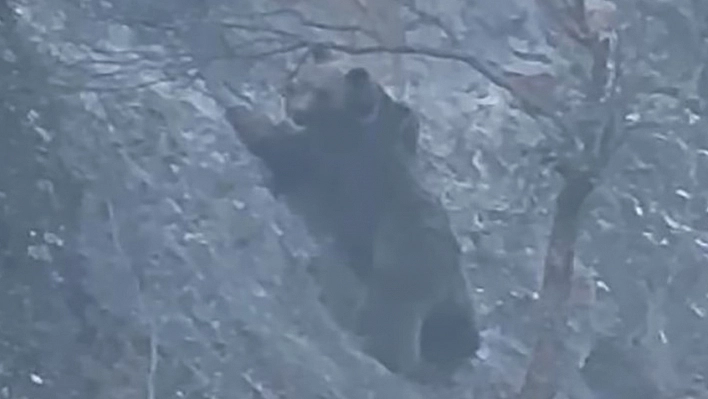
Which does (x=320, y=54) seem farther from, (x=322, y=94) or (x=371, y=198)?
(x=371, y=198)

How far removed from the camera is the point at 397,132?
2441mm

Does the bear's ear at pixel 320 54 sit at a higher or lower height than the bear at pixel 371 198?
higher

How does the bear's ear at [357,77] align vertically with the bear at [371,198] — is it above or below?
above

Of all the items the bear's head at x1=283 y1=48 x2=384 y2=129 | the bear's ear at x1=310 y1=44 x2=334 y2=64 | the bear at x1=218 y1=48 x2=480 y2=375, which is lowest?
the bear at x1=218 y1=48 x2=480 y2=375

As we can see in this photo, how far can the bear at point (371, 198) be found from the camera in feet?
8.00

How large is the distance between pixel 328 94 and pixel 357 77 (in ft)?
0.13

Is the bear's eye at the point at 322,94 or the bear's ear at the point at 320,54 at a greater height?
the bear's ear at the point at 320,54

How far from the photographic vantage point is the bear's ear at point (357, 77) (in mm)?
Result: 2443

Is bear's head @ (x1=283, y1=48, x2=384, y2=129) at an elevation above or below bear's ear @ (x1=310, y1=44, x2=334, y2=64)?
below

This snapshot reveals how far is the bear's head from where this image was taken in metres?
2.44

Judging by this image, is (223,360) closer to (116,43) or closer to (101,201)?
(101,201)

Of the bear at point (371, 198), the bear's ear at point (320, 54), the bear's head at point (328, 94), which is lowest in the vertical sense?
the bear at point (371, 198)

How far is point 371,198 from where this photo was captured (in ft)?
8.04

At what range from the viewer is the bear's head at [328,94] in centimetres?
244
